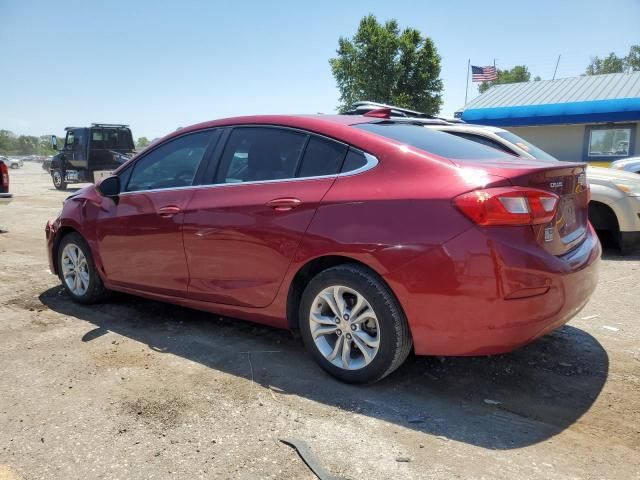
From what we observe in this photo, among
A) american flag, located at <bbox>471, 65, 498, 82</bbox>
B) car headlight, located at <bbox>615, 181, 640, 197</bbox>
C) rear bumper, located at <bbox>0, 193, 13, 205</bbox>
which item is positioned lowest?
rear bumper, located at <bbox>0, 193, 13, 205</bbox>

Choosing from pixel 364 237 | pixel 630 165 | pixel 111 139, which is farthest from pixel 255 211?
pixel 111 139

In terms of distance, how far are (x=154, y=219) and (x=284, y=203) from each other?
1318 millimetres

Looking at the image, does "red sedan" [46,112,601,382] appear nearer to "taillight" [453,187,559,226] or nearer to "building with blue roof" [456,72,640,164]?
"taillight" [453,187,559,226]

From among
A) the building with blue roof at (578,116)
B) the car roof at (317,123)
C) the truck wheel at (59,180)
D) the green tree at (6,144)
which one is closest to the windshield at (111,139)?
the truck wheel at (59,180)

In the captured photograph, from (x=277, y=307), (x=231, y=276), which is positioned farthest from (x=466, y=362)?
(x=231, y=276)

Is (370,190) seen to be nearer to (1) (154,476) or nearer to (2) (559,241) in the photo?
(2) (559,241)

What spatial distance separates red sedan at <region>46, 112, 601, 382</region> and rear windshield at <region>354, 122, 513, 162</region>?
0.06ft

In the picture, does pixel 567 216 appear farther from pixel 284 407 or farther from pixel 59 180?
pixel 59 180

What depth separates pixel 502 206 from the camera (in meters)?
2.71

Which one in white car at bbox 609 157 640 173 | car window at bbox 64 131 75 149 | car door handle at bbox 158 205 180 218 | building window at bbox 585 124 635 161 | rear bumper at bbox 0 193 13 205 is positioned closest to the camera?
car door handle at bbox 158 205 180 218

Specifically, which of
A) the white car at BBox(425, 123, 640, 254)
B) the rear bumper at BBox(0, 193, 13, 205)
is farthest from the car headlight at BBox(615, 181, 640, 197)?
the rear bumper at BBox(0, 193, 13, 205)

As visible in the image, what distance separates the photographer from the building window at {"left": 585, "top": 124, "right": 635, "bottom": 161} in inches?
650

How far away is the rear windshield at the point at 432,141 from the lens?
10.5 feet

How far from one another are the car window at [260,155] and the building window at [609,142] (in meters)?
16.3
